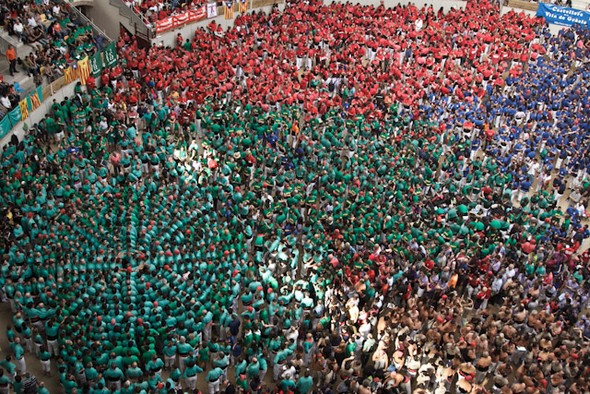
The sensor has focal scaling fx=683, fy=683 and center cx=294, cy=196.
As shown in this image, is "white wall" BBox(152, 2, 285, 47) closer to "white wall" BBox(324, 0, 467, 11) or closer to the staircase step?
the staircase step

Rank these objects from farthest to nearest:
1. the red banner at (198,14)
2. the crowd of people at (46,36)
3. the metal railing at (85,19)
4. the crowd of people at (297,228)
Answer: the red banner at (198,14), the metal railing at (85,19), the crowd of people at (46,36), the crowd of people at (297,228)

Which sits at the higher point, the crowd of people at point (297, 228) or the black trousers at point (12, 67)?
the black trousers at point (12, 67)

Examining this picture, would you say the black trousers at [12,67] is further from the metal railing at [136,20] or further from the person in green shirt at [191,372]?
the person in green shirt at [191,372]

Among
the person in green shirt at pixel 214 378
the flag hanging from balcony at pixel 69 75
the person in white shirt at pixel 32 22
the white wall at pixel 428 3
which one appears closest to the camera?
the person in green shirt at pixel 214 378

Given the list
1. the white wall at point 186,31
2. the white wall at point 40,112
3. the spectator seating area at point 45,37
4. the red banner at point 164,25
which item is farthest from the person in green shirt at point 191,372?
the red banner at point 164,25

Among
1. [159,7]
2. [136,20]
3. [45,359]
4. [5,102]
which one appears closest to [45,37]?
[136,20]

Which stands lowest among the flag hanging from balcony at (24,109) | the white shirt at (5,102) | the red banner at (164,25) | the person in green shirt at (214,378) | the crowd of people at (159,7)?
the person in green shirt at (214,378)

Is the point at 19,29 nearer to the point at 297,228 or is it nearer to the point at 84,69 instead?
the point at 84,69
